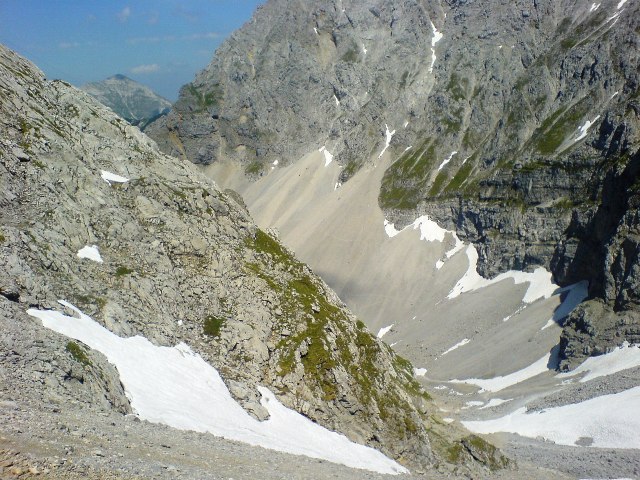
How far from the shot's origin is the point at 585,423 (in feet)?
204

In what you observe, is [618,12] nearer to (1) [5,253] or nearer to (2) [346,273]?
(2) [346,273]

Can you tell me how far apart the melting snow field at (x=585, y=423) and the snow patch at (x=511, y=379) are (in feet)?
49.9

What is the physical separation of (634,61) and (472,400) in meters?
104

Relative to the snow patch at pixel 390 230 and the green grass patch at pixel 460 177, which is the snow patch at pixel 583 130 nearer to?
the green grass patch at pixel 460 177

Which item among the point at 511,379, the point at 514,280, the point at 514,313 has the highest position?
the point at 514,280

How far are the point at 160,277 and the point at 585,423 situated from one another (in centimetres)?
4866

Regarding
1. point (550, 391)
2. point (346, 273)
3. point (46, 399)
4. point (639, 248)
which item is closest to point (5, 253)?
point (46, 399)

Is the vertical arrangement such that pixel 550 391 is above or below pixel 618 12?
below

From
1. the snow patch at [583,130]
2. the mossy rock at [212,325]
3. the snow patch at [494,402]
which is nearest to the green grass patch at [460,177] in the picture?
the snow patch at [583,130]

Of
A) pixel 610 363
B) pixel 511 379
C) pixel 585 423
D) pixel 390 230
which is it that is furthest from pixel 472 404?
pixel 390 230

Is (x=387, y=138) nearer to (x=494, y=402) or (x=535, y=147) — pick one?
(x=535, y=147)

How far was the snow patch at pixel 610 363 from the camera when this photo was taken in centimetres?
7794

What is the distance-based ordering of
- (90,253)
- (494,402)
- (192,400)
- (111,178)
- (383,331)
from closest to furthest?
1. (192,400)
2. (90,253)
3. (111,178)
4. (494,402)
5. (383,331)

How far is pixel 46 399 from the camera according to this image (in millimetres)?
20688
